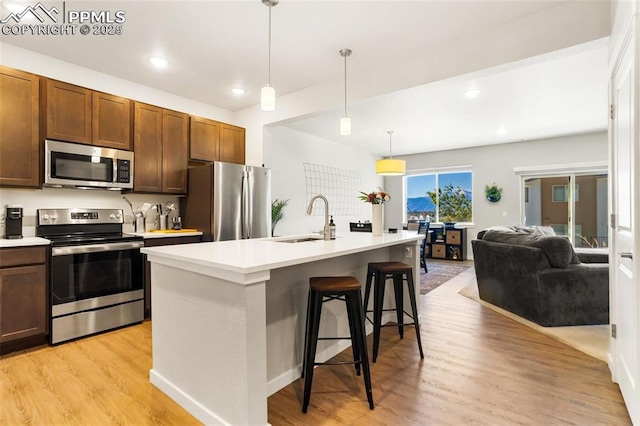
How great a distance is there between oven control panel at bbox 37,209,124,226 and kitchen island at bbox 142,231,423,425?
1917mm

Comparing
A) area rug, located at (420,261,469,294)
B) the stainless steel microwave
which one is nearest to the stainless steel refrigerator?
the stainless steel microwave

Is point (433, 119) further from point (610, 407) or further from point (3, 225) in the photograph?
point (3, 225)

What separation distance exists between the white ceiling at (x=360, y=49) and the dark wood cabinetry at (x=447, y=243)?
3.26 metres

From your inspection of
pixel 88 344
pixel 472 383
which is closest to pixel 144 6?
pixel 88 344

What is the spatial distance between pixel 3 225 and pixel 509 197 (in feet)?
26.7

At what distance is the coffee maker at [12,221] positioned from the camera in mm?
2879

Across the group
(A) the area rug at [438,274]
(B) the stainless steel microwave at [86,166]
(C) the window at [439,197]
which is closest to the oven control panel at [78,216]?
(B) the stainless steel microwave at [86,166]

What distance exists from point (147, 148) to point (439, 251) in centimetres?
634

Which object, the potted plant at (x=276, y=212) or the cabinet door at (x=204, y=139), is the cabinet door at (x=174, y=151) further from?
the potted plant at (x=276, y=212)

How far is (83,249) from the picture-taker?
2.94 meters

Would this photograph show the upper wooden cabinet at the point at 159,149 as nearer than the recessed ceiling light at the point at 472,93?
Yes

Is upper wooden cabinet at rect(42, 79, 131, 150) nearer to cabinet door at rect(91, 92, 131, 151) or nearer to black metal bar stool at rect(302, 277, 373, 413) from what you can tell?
cabinet door at rect(91, 92, 131, 151)

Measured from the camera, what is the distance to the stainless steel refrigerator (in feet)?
12.6

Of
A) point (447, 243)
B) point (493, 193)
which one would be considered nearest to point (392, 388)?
point (447, 243)
